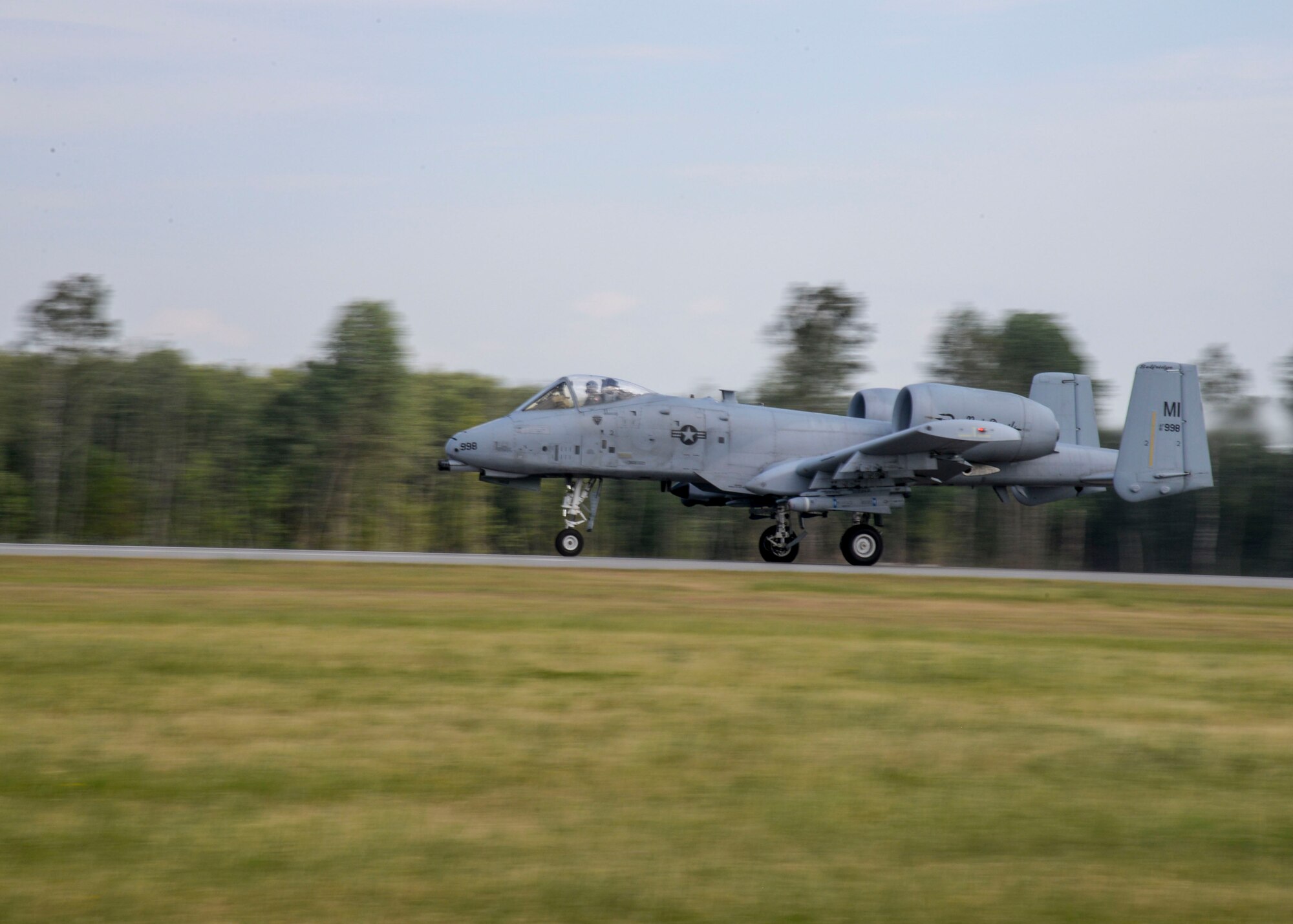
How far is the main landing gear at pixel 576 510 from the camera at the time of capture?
2075 centimetres

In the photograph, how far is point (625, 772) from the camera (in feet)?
18.4

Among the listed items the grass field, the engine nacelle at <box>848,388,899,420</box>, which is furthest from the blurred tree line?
the grass field

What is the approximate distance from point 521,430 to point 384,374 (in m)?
23.4

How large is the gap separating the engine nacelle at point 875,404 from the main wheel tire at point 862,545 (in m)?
2.56

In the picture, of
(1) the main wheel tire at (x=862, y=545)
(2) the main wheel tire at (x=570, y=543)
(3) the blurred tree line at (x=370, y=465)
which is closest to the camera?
(2) the main wheel tire at (x=570, y=543)

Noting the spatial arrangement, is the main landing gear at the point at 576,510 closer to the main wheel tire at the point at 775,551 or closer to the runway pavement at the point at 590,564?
the runway pavement at the point at 590,564

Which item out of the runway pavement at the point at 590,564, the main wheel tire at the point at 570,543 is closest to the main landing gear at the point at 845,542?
the runway pavement at the point at 590,564

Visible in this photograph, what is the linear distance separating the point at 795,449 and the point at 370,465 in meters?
24.9

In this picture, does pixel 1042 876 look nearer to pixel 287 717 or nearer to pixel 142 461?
pixel 287 717

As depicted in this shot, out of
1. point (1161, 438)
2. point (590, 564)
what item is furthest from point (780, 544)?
point (1161, 438)

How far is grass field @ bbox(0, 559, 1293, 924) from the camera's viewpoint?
13.6ft

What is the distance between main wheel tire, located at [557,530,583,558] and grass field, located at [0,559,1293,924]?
33.1 ft

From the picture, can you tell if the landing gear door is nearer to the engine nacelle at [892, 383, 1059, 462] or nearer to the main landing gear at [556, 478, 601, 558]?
the main landing gear at [556, 478, 601, 558]

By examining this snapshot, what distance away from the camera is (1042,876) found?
4344mm
